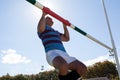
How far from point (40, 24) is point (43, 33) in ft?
0.54

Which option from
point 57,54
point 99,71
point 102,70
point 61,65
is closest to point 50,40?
point 57,54

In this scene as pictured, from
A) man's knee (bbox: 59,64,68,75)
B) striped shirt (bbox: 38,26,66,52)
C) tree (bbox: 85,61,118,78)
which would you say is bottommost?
man's knee (bbox: 59,64,68,75)

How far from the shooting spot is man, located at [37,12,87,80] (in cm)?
369

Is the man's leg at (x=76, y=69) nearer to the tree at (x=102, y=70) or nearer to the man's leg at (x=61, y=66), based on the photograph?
the man's leg at (x=61, y=66)

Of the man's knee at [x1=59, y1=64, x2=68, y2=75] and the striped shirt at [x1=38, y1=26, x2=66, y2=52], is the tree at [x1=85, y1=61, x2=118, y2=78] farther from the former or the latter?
the man's knee at [x1=59, y1=64, x2=68, y2=75]

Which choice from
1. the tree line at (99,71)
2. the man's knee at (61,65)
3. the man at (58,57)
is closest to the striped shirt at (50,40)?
the man at (58,57)

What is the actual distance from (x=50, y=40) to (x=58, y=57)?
0.47 metres

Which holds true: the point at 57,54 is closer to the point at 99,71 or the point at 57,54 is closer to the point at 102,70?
the point at 99,71

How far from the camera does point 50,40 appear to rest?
412 cm

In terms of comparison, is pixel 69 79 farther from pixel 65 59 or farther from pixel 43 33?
pixel 43 33

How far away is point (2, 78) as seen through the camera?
117ft

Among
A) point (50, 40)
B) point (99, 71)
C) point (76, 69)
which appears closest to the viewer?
point (76, 69)

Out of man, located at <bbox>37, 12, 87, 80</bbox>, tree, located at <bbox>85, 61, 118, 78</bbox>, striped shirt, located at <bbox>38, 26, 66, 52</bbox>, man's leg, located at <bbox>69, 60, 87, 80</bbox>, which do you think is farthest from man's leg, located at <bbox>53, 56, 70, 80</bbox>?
tree, located at <bbox>85, 61, 118, 78</bbox>

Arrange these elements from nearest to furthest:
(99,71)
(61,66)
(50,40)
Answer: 1. (61,66)
2. (50,40)
3. (99,71)
